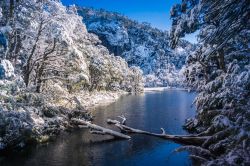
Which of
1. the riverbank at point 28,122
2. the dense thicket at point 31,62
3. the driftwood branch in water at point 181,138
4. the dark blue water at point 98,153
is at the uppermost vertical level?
the dense thicket at point 31,62

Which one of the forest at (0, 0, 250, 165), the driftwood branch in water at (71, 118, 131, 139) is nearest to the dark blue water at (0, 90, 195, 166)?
the driftwood branch in water at (71, 118, 131, 139)

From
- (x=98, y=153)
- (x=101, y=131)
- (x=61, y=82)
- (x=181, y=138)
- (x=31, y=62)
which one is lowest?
(x=98, y=153)

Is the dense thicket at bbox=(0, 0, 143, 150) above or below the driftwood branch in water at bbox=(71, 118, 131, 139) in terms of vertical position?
above

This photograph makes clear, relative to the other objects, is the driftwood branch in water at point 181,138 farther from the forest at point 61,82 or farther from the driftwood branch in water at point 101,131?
the driftwood branch in water at point 101,131

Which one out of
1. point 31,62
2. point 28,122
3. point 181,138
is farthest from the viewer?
point 31,62

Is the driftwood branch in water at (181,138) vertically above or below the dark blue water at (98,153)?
above

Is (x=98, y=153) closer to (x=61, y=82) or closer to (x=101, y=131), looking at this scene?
(x=101, y=131)

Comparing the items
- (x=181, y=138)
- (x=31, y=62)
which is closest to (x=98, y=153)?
(x=181, y=138)

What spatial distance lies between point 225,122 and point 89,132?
2017cm

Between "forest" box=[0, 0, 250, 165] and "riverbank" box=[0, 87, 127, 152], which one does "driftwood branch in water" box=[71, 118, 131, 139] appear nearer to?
"forest" box=[0, 0, 250, 165]

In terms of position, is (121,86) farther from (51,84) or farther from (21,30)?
(21,30)

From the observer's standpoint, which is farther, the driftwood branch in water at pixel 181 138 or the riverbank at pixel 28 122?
the driftwood branch in water at pixel 181 138

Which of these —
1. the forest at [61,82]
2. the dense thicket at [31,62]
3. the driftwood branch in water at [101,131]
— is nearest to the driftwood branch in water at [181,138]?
the forest at [61,82]

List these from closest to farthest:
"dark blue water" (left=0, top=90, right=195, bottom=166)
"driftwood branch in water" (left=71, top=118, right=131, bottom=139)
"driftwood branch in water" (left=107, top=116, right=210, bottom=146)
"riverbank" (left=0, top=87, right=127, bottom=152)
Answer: "dark blue water" (left=0, top=90, right=195, bottom=166) → "riverbank" (left=0, top=87, right=127, bottom=152) → "driftwood branch in water" (left=107, top=116, right=210, bottom=146) → "driftwood branch in water" (left=71, top=118, right=131, bottom=139)
